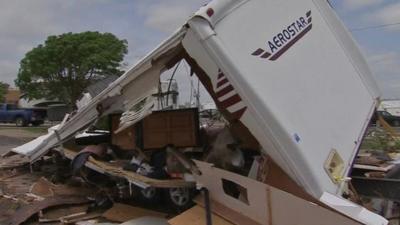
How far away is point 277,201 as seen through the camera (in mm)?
3932

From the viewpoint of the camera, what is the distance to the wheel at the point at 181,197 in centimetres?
528

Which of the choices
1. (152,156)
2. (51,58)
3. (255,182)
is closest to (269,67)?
(255,182)

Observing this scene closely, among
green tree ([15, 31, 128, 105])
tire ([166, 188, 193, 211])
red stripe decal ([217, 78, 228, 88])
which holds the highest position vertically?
green tree ([15, 31, 128, 105])

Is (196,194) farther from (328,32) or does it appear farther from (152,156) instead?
(328,32)

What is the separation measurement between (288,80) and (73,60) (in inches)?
1227

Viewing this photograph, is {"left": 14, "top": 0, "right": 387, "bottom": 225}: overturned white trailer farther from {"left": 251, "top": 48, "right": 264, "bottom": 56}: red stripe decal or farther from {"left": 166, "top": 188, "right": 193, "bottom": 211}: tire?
{"left": 166, "top": 188, "right": 193, "bottom": 211}: tire

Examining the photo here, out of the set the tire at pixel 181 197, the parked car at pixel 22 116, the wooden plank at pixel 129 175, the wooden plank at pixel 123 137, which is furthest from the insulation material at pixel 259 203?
the parked car at pixel 22 116

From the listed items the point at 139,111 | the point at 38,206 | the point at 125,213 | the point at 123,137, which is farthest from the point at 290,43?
the point at 38,206

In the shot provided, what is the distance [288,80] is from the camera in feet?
13.6

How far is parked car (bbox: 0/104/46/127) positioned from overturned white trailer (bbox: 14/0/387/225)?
3301 cm

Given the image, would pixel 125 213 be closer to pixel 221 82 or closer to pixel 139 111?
pixel 139 111

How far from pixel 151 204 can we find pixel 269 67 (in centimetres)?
252

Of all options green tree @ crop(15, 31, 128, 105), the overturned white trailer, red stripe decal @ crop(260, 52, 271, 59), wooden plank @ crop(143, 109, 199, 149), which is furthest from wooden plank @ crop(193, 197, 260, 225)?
green tree @ crop(15, 31, 128, 105)

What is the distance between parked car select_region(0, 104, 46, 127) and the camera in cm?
3606
